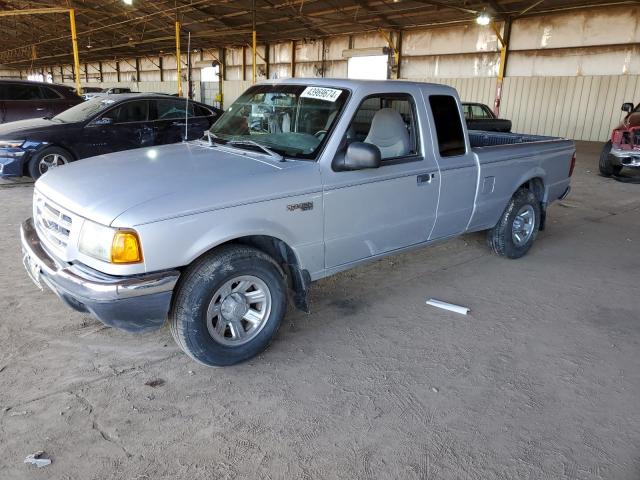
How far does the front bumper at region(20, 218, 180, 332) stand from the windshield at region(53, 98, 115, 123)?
21.7 ft

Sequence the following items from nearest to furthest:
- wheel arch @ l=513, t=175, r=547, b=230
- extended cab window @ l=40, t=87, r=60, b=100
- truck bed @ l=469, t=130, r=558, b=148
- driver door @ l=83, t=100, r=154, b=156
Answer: wheel arch @ l=513, t=175, r=547, b=230 → truck bed @ l=469, t=130, r=558, b=148 → driver door @ l=83, t=100, r=154, b=156 → extended cab window @ l=40, t=87, r=60, b=100

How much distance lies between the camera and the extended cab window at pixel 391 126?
12.8 feet

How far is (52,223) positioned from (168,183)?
2.75 ft

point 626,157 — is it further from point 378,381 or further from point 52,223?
point 52,223

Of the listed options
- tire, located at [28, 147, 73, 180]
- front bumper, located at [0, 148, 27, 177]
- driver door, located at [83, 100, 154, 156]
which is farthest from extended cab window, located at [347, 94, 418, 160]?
front bumper, located at [0, 148, 27, 177]

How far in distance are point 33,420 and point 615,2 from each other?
18455 millimetres

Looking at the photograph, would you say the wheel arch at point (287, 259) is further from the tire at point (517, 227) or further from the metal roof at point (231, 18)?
the metal roof at point (231, 18)

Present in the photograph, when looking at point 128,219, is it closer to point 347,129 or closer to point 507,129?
point 347,129

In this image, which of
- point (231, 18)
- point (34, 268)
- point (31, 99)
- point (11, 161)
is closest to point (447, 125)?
point (34, 268)

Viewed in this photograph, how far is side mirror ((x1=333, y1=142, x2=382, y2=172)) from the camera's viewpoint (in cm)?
327

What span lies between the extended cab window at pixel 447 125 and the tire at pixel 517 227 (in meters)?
1.26

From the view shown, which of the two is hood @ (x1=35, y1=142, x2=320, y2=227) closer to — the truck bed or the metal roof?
the truck bed

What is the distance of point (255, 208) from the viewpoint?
Answer: 3004 mm

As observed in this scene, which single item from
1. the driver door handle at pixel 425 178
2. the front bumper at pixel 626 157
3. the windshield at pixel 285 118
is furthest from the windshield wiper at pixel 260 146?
the front bumper at pixel 626 157
